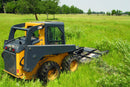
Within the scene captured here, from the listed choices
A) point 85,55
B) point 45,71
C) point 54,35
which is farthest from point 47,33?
point 85,55

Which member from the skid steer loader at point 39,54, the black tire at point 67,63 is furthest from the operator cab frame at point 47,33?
the black tire at point 67,63

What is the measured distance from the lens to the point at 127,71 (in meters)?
3.92

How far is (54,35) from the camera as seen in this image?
5.08 m

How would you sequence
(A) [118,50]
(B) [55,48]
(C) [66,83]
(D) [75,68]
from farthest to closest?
(A) [118,50]
(D) [75,68]
(B) [55,48]
(C) [66,83]

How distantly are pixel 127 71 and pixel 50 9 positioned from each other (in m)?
46.9

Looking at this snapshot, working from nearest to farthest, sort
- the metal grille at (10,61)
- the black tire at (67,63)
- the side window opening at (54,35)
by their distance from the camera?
the metal grille at (10,61)
the side window opening at (54,35)
the black tire at (67,63)

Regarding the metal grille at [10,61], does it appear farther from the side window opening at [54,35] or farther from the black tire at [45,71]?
the side window opening at [54,35]

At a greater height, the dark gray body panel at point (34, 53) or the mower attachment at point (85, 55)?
the dark gray body panel at point (34, 53)

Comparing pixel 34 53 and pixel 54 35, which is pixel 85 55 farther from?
pixel 34 53

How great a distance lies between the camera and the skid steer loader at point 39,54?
402cm

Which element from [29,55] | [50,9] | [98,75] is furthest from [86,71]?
[50,9]

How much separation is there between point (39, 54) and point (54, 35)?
120 cm

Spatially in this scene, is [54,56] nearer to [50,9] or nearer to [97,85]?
[97,85]

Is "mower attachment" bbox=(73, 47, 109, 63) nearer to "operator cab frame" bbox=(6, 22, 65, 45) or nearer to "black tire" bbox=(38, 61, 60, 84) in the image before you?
"operator cab frame" bbox=(6, 22, 65, 45)
